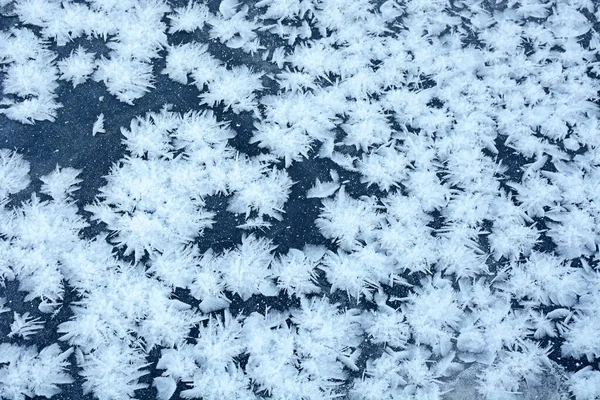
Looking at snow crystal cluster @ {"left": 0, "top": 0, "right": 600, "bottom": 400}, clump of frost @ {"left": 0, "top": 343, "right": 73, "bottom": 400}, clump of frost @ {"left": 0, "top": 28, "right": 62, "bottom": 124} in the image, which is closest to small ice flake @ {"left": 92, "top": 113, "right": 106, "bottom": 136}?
snow crystal cluster @ {"left": 0, "top": 0, "right": 600, "bottom": 400}

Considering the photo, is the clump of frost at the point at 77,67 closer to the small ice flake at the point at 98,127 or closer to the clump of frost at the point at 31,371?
the small ice flake at the point at 98,127

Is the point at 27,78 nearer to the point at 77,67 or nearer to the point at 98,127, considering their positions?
the point at 77,67

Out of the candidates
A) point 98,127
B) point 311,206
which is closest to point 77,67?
point 98,127

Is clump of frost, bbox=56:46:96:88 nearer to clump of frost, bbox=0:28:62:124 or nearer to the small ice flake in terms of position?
clump of frost, bbox=0:28:62:124

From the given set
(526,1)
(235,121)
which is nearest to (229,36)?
(235,121)

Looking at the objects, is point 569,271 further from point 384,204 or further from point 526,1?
point 526,1

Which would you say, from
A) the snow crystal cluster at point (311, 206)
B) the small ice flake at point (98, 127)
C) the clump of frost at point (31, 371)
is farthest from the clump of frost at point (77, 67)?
the clump of frost at point (31, 371)

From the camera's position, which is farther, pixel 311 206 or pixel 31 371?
pixel 311 206

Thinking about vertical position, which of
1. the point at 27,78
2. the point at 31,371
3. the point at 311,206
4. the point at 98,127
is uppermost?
the point at 27,78
